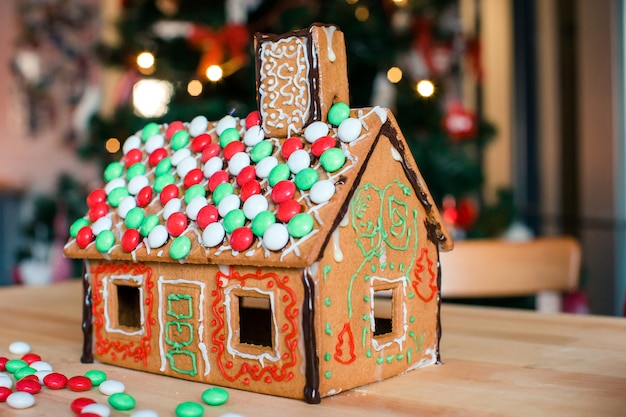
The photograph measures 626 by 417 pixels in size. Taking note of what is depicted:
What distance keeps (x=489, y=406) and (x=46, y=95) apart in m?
4.55

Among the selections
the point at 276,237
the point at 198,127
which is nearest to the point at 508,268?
the point at 198,127

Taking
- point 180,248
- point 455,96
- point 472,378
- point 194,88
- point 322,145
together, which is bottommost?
point 472,378

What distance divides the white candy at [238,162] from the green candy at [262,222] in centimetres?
10

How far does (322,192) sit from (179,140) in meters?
0.27

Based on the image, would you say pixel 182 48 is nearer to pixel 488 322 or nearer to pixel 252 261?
pixel 488 322

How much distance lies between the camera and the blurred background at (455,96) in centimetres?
235

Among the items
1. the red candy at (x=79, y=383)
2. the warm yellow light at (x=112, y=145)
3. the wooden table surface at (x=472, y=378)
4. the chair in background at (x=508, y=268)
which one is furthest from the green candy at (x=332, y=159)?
the warm yellow light at (x=112, y=145)

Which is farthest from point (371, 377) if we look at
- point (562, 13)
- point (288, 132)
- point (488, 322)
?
point (562, 13)

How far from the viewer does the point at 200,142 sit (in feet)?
2.94

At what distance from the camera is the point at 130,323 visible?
3.37ft

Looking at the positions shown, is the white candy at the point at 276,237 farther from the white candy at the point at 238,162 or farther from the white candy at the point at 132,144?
the white candy at the point at 132,144

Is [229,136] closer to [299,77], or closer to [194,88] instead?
[299,77]

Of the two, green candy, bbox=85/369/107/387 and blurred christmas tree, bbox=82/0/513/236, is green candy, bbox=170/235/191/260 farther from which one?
blurred christmas tree, bbox=82/0/513/236

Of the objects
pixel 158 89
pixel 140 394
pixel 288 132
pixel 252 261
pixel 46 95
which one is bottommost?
pixel 140 394
